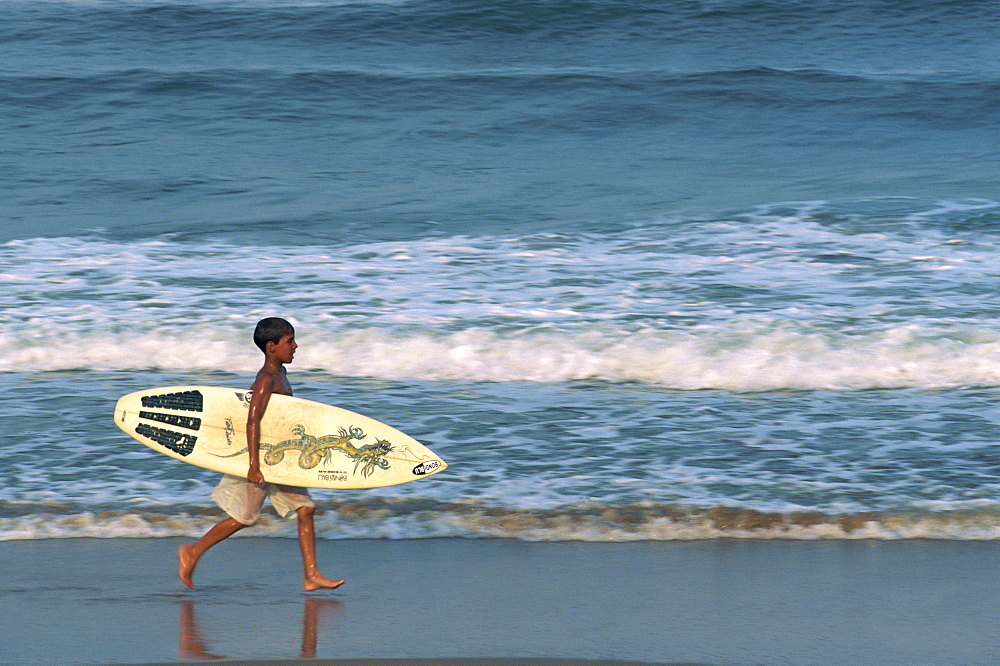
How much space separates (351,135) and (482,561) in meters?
13.9

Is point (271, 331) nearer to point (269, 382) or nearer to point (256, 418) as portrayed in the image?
point (269, 382)

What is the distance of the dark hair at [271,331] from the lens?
13.9 feet

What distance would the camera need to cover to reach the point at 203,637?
390 cm

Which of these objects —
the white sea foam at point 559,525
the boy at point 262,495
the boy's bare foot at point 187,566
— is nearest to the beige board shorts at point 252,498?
the boy at point 262,495

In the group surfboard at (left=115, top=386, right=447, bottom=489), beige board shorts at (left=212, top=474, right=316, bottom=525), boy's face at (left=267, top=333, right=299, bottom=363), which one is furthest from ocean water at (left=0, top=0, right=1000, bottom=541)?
boy's face at (left=267, top=333, right=299, bottom=363)

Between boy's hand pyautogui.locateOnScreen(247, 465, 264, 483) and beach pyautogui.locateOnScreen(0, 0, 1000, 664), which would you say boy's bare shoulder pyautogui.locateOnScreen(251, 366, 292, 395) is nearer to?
boy's hand pyautogui.locateOnScreen(247, 465, 264, 483)

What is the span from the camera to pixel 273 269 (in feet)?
36.4

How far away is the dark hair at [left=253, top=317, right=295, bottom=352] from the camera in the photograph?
424 cm

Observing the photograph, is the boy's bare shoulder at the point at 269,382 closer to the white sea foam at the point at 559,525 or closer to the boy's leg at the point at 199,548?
the boy's leg at the point at 199,548

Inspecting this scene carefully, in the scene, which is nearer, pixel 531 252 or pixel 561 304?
pixel 561 304

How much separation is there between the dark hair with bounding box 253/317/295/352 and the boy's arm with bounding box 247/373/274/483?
0.14m

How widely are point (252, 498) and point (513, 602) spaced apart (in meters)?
0.97

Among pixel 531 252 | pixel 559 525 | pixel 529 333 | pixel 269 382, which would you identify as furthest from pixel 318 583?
pixel 531 252

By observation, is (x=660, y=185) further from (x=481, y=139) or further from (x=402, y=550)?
(x=402, y=550)
